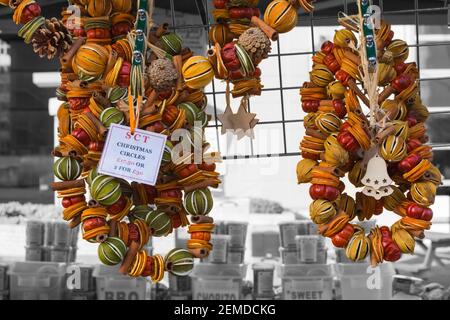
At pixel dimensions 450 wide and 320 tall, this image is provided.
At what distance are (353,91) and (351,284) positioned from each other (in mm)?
989

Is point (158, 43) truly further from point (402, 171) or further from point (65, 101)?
point (402, 171)

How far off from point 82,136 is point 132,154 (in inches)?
3.2

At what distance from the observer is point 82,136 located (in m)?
0.95

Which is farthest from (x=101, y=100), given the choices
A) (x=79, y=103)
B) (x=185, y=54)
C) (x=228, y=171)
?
(x=228, y=171)

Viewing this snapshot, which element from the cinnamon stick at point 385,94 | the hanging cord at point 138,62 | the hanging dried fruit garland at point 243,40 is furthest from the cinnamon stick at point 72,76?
the cinnamon stick at point 385,94

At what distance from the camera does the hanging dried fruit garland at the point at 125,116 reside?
0.93m

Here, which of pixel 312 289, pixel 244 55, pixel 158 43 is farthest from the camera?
pixel 312 289

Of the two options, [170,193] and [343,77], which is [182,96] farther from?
[343,77]

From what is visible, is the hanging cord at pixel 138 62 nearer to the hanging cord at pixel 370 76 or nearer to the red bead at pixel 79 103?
the red bead at pixel 79 103

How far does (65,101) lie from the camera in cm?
107

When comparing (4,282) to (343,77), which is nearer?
(343,77)
